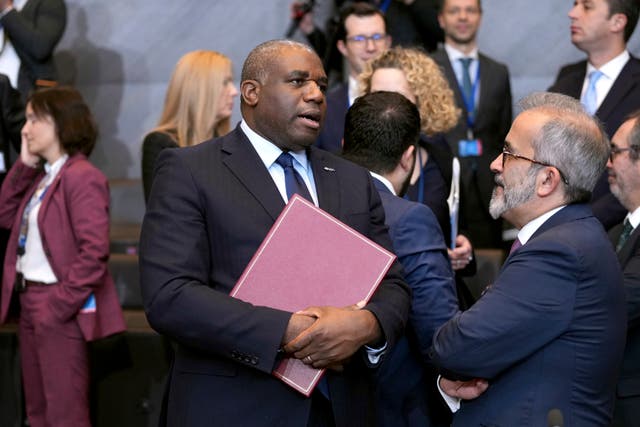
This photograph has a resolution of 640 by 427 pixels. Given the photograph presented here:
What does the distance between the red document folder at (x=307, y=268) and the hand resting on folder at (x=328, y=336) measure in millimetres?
68

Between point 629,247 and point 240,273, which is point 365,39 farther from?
point 240,273

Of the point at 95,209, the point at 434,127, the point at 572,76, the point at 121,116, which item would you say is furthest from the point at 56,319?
the point at 121,116

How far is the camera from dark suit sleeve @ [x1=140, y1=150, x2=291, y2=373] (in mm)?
2539

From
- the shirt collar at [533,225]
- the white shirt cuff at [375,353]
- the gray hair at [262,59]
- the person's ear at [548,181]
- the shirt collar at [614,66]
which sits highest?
the gray hair at [262,59]

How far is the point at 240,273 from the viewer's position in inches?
106

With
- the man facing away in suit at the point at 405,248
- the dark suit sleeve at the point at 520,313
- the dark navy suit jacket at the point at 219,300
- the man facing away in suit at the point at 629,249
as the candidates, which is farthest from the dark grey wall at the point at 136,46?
the dark suit sleeve at the point at 520,313

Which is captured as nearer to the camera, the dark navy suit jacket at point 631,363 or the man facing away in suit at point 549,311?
the man facing away in suit at point 549,311

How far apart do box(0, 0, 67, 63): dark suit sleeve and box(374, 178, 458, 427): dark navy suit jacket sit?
3.55 meters

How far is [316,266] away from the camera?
2.69m

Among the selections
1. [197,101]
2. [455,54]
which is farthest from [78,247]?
[455,54]

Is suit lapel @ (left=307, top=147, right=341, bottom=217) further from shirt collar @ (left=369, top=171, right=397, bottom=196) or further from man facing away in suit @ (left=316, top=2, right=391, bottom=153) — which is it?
man facing away in suit @ (left=316, top=2, right=391, bottom=153)

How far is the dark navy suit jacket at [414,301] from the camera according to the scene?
10.4 ft

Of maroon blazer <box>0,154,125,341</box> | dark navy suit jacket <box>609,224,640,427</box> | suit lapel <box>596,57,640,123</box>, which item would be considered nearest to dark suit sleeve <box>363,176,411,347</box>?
dark navy suit jacket <box>609,224,640,427</box>

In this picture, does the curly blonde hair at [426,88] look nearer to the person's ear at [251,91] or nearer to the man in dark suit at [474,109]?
the man in dark suit at [474,109]
